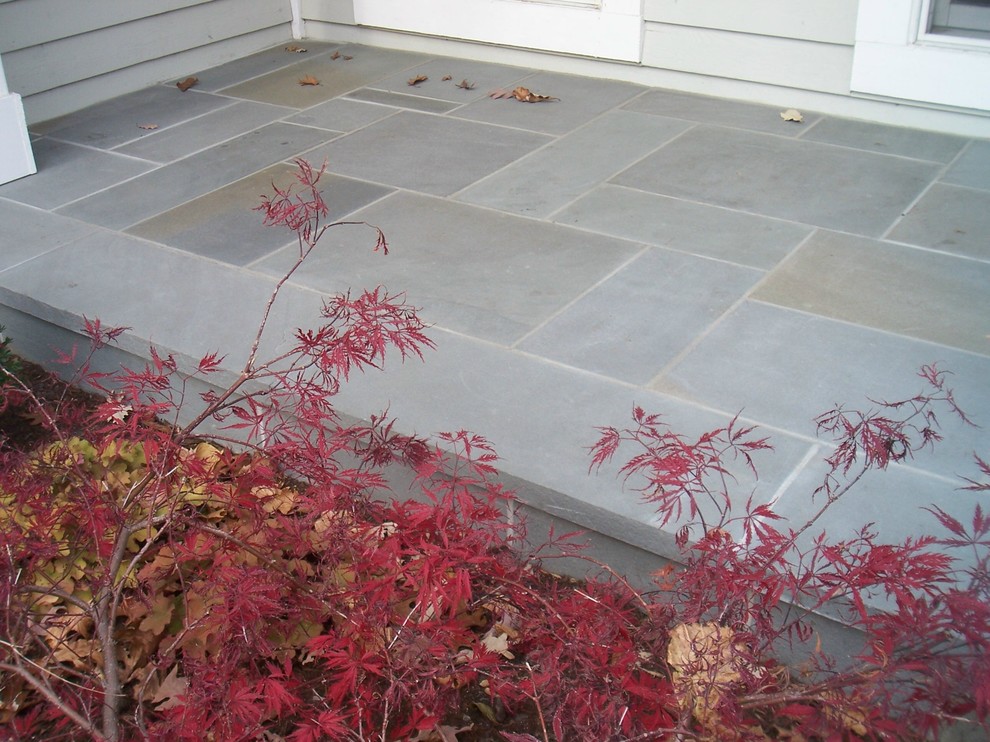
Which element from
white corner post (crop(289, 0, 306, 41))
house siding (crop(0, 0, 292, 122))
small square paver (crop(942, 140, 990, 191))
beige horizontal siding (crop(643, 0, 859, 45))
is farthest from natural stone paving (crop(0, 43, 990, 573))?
white corner post (crop(289, 0, 306, 41))

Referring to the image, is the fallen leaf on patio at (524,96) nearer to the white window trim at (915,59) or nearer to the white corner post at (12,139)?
the white window trim at (915,59)

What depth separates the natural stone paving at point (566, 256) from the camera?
233cm

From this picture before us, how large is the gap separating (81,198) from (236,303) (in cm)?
121

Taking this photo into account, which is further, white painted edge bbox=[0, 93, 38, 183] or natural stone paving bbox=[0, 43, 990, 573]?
white painted edge bbox=[0, 93, 38, 183]

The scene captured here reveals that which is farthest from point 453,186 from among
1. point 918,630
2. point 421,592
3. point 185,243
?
point 918,630

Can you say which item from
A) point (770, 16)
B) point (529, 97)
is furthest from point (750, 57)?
point (529, 97)

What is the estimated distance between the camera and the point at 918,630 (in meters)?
1.35

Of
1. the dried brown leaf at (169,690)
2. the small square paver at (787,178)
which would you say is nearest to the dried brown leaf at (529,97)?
the small square paver at (787,178)

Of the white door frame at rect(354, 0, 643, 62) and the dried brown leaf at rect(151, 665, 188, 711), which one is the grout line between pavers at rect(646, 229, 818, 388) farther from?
the white door frame at rect(354, 0, 643, 62)

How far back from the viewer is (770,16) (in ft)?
13.4

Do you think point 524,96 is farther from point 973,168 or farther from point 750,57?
point 973,168

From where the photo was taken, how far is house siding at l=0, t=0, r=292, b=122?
4367 millimetres

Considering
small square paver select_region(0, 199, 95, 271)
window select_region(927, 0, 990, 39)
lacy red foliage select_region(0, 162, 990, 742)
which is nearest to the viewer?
lacy red foliage select_region(0, 162, 990, 742)

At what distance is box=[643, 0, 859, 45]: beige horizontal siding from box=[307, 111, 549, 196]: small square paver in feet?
2.84
